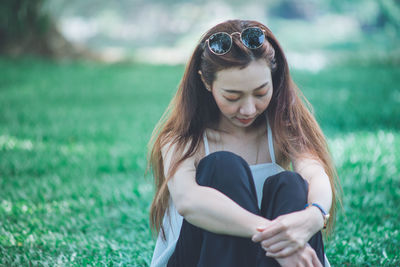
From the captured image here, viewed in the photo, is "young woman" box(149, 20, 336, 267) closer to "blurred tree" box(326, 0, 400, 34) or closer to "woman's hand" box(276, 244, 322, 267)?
"woman's hand" box(276, 244, 322, 267)

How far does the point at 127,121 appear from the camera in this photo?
21.0 ft

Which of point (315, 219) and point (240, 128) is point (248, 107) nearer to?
point (240, 128)

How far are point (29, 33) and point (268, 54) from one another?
1128 cm

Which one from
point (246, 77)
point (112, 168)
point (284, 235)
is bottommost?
point (112, 168)

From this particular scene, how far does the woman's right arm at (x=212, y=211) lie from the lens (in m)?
1.90

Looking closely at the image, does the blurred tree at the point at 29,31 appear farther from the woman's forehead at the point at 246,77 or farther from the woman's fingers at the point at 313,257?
the woman's fingers at the point at 313,257

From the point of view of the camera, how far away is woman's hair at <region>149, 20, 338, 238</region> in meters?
2.24

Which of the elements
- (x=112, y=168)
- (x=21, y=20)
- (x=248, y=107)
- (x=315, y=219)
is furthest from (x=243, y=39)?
(x=21, y=20)

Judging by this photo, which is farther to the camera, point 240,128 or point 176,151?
point 240,128

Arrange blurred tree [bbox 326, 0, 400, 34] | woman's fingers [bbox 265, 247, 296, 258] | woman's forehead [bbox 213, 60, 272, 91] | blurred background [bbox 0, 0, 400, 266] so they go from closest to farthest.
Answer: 1. woman's fingers [bbox 265, 247, 296, 258]
2. woman's forehead [bbox 213, 60, 272, 91]
3. blurred background [bbox 0, 0, 400, 266]
4. blurred tree [bbox 326, 0, 400, 34]

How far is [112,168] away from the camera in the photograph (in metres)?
4.55

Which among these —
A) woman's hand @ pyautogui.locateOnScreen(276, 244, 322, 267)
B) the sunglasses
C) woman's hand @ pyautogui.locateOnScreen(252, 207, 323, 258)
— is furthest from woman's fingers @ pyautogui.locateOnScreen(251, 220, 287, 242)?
the sunglasses

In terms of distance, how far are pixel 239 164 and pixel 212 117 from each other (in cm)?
49

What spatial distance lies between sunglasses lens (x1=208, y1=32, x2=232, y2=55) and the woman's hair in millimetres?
43
